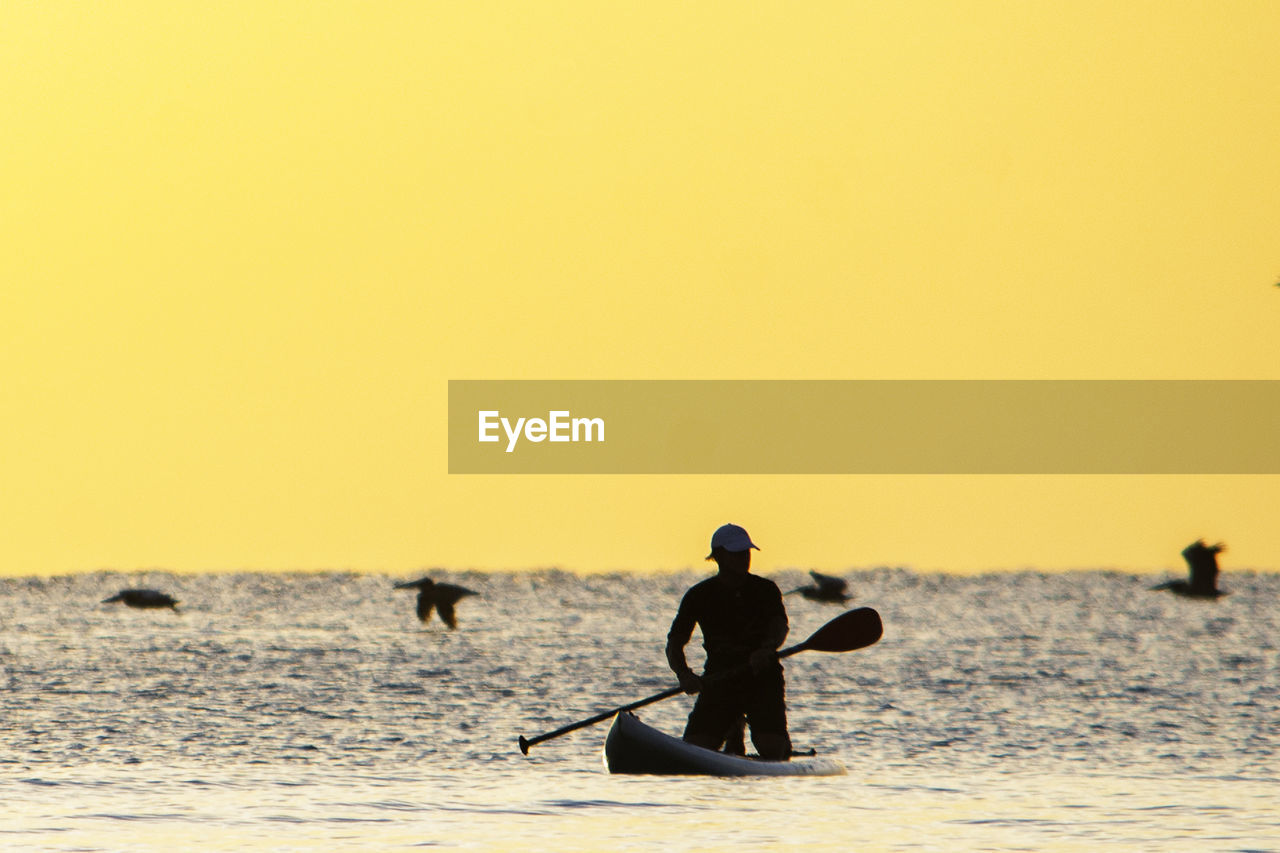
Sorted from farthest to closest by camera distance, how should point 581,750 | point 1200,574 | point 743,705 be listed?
point 1200,574, point 581,750, point 743,705

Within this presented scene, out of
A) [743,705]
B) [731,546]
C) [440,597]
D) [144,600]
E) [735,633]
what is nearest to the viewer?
[731,546]

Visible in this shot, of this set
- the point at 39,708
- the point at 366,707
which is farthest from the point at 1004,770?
the point at 39,708

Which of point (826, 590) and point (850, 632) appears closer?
point (850, 632)

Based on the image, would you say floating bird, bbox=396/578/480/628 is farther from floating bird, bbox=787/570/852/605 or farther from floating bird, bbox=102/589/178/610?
floating bird, bbox=787/570/852/605

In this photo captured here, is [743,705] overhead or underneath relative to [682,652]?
underneath

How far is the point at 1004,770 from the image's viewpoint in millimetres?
20797

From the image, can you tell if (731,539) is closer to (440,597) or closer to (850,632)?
(850,632)

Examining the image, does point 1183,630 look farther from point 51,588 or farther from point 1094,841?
point 51,588

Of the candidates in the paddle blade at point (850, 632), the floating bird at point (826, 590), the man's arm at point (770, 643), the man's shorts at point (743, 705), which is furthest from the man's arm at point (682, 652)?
the floating bird at point (826, 590)

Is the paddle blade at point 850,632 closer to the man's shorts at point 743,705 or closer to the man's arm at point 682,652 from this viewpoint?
the man's shorts at point 743,705

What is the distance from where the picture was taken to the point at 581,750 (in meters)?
22.6

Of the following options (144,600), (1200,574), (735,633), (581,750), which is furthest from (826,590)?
(735,633)

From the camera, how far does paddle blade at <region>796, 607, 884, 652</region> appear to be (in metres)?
19.6

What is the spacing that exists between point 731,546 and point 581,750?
6.00m
